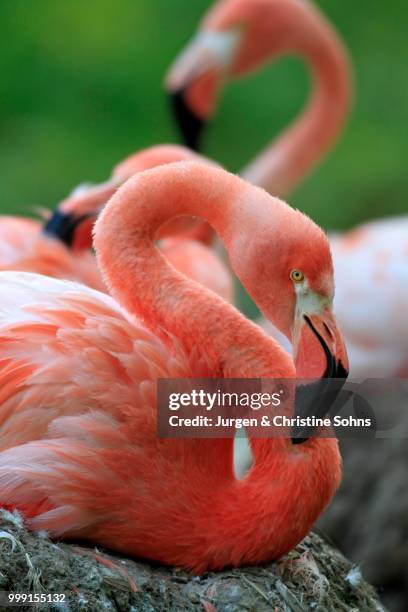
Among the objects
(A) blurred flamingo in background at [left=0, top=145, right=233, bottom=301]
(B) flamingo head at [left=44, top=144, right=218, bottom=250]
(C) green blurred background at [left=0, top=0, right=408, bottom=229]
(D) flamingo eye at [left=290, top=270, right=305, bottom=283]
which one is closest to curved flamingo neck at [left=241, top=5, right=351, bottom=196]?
(A) blurred flamingo in background at [left=0, top=145, right=233, bottom=301]

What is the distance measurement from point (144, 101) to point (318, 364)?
26.2 ft

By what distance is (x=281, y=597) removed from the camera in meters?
2.98

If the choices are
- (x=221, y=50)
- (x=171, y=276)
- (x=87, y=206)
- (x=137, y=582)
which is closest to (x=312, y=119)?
(x=221, y=50)

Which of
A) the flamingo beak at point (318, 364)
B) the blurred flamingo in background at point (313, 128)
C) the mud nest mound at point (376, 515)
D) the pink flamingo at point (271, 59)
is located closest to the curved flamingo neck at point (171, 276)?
the flamingo beak at point (318, 364)

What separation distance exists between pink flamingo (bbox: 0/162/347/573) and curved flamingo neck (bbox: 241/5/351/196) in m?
3.62

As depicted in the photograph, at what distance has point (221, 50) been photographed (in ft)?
22.6

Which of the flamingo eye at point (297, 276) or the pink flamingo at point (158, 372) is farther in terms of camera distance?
the flamingo eye at point (297, 276)

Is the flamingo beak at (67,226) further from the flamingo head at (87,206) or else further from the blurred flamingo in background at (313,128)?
the blurred flamingo in background at (313,128)

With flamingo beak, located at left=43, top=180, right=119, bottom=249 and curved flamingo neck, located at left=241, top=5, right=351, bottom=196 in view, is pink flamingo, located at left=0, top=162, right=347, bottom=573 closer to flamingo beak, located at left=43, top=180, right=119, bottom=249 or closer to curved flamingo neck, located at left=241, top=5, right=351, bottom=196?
flamingo beak, located at left=43, top=180, right=119, bottom=249

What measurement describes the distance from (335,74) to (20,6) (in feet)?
16.2

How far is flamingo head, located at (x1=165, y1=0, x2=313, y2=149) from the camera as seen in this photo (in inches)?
268

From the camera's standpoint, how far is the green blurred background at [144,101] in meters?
9.86

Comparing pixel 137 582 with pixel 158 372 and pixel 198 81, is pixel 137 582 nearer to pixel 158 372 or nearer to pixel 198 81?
pixel 158 372

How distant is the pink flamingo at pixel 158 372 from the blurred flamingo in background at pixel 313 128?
324cm
